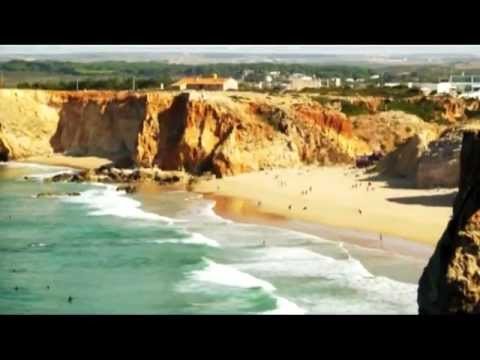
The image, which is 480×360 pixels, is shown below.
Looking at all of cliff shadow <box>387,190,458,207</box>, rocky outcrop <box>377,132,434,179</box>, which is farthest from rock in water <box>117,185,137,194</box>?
cliff shadow <box>387,190,458,207</box>

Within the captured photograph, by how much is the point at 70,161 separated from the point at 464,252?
33.9 meters

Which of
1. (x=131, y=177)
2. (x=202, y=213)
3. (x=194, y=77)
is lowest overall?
(x=131, y=177)

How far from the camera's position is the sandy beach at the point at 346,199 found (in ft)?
63.5

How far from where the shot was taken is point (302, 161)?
33.3 metres

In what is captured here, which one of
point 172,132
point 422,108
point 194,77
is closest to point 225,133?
point 172,132

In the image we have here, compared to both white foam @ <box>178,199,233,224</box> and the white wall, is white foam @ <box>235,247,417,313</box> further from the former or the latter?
the white wall

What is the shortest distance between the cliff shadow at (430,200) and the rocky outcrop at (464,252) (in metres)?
14.4

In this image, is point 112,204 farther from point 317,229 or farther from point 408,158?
point 408,158

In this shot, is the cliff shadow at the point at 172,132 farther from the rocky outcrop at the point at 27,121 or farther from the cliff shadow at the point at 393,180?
the rocky outcrop at the point at 27,121

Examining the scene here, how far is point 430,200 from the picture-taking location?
875 inches

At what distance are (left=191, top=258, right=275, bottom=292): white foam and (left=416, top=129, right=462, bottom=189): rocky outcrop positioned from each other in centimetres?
1016

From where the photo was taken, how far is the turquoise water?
12.6 metres

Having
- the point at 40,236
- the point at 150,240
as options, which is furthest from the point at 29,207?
the point at 150,240
